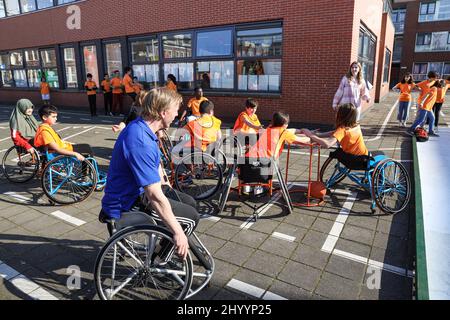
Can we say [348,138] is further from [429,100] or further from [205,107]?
[429,100]

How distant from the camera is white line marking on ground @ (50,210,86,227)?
390cm

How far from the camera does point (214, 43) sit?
11.0 metres

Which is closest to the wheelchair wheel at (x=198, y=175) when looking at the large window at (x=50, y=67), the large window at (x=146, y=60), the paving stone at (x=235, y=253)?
the paving stone at (x=235, y=253)

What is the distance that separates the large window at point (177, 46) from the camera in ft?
38.2

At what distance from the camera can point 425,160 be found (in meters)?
6.02

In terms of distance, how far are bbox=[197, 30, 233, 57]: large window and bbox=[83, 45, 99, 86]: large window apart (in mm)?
5881

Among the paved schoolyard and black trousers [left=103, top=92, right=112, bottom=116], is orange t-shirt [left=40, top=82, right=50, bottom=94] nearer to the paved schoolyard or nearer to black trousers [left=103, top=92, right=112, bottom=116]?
black trousers [left=103, top=92, right=112, bottom=116]

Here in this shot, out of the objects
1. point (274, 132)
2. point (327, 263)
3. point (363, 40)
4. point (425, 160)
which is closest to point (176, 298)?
point (327, 263)

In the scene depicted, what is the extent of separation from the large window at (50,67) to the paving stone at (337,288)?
17.2 meters

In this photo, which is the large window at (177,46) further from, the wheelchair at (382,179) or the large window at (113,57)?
the wheelchair at (382,179)

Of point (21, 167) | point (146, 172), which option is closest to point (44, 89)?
point (21, 167)

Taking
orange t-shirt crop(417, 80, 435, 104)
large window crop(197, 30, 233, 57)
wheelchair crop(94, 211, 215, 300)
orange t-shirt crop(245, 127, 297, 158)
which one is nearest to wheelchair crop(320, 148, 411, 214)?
orange t-shirt crop(245, 127, 297, 158)
